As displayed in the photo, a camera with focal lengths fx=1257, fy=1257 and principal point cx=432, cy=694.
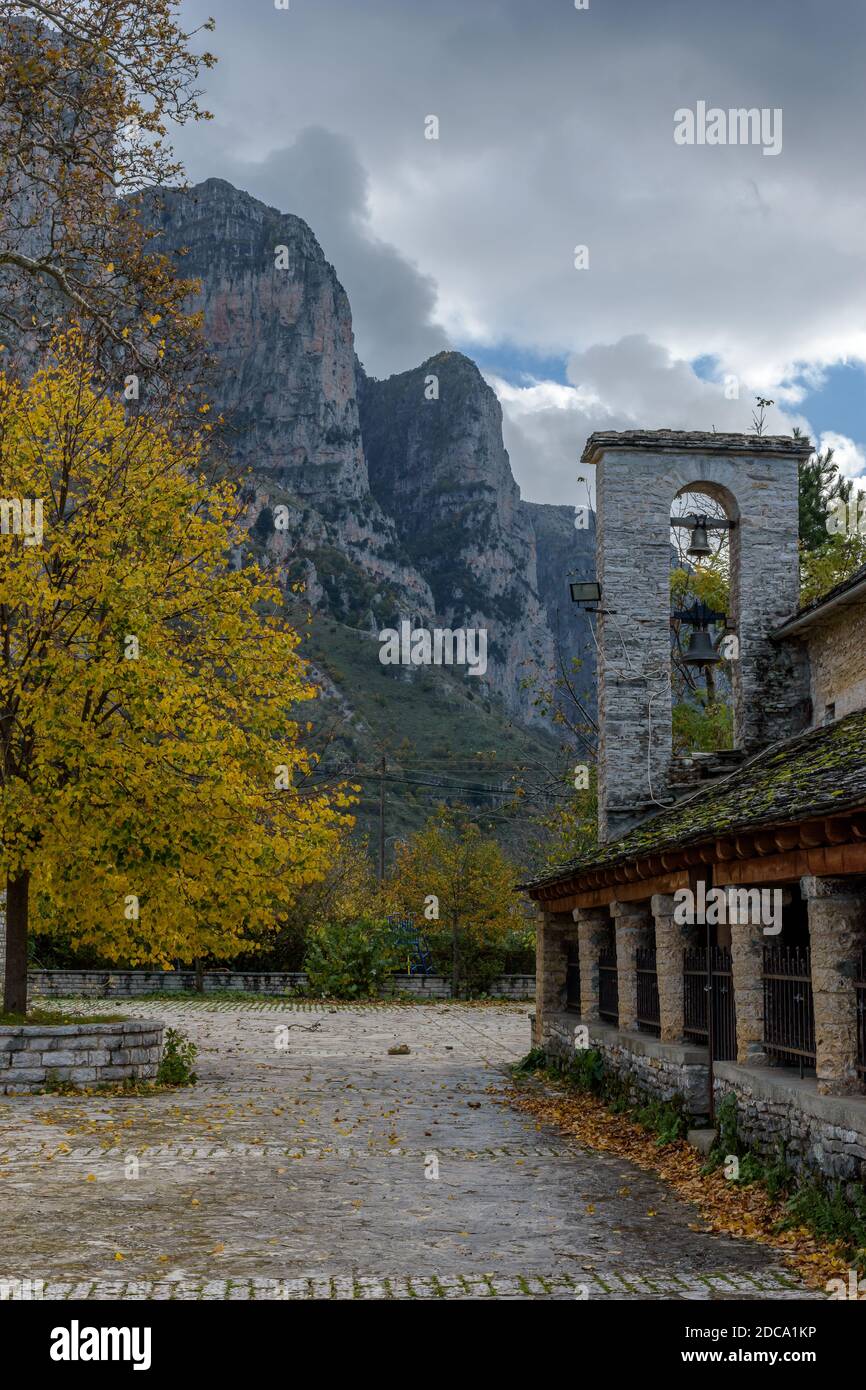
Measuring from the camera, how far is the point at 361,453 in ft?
444

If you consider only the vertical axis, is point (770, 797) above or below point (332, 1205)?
above

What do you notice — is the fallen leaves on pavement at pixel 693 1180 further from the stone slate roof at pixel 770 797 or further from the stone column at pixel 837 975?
the stone slate roof at pixel 770 797

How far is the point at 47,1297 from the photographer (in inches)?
239

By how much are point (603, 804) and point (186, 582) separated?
606 centimetres

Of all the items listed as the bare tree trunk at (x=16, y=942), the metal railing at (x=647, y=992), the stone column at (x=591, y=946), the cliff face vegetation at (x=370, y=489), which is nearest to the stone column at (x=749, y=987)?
the metal railing at (x=647, y=992)

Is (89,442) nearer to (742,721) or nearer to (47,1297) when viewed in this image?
(742,721)

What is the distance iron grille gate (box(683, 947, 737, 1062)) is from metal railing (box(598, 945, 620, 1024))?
120 inches

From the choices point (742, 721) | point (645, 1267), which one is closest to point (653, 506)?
point (742, 721)

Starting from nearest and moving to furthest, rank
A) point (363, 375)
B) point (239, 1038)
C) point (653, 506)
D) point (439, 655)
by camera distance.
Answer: point (653, 506)
point (239, 1038)
point (439, 655)
point (363, 375)

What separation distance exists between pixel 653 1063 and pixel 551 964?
6282 mm

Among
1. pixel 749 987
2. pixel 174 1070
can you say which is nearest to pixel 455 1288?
pixel 749 987

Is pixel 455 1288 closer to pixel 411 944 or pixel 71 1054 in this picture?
pixel 71 1054

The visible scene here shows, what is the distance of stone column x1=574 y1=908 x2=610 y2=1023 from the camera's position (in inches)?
623

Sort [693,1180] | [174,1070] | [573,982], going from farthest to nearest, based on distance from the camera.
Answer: [573,982], [174,1070], [693,1180]
